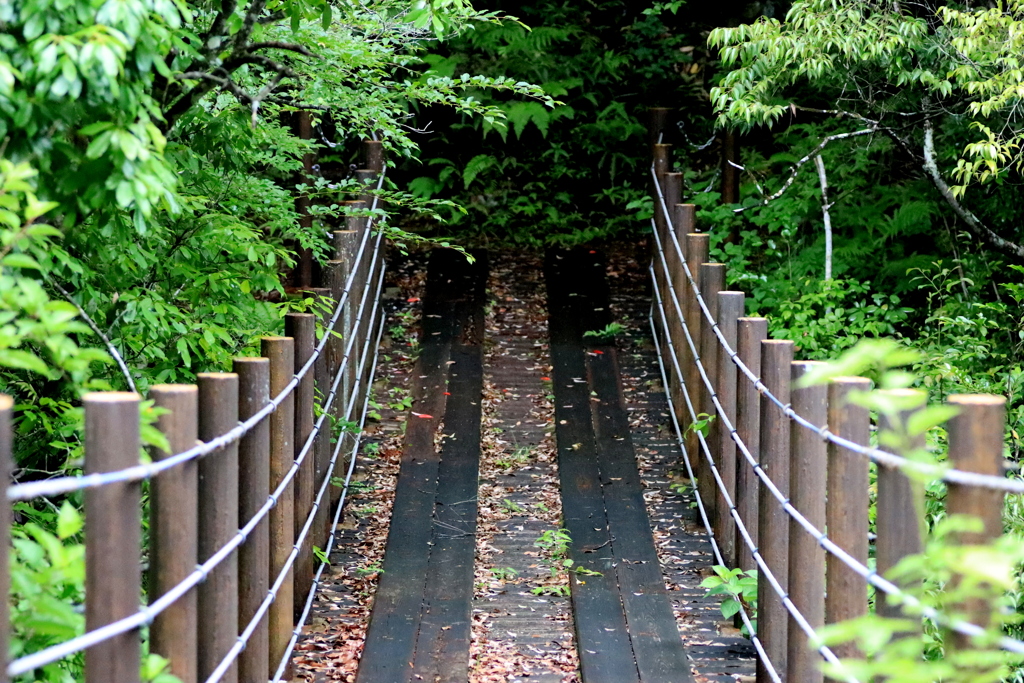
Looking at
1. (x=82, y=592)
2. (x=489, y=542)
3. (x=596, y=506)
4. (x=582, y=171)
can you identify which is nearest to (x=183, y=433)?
(x=82, y=592)

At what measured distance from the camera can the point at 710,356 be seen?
4.69m

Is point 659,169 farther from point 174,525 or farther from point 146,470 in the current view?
point 146,470

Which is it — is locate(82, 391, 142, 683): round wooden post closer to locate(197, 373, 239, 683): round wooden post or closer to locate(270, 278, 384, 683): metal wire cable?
locate(197, 373, 239, 683): round wooden post

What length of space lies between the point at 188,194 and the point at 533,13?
7.12 meters

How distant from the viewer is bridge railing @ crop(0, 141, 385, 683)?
5.65 feet

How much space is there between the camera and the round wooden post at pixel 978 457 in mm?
1705

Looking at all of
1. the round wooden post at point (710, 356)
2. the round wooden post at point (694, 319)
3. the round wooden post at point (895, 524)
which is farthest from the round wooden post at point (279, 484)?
the round wooden post at point (694, 319)

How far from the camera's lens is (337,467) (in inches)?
192

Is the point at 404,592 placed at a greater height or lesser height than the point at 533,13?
lesser

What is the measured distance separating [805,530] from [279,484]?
64.2 inches

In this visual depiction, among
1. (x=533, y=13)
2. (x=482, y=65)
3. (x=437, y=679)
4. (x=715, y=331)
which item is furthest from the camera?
(x=533, y=13)

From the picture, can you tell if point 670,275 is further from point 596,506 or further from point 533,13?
point 533,13

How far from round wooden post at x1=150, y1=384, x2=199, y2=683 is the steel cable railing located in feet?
4.56

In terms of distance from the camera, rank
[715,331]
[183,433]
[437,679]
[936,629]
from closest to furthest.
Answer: [183,433], [936,629], [437,679], [715,331]
